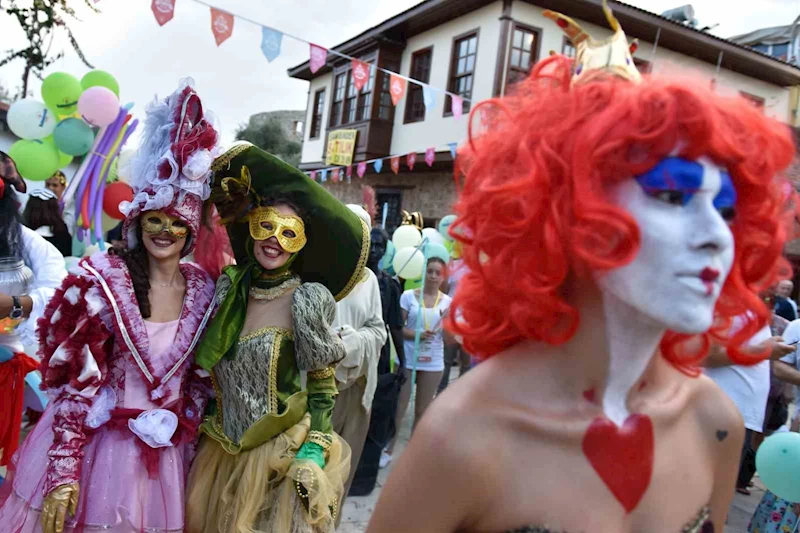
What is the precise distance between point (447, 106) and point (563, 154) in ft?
38.6

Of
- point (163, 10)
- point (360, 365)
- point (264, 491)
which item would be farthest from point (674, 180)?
point (163, 10)

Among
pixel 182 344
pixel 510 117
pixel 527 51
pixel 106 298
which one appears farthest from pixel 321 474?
pixel 527 51

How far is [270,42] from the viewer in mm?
6656

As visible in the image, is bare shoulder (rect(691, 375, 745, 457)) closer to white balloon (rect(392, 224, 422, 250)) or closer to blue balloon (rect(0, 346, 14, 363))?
blue balloon (rect(0, 346, 14, 363))

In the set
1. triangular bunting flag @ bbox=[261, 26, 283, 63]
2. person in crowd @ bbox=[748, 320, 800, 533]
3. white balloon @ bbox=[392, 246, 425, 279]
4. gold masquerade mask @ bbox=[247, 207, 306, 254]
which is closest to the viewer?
gold masquerade mask @ bbox=[247, 207, 306, 254]

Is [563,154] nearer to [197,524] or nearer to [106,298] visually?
[106,298]

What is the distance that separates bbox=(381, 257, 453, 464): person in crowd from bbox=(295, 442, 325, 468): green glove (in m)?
2.64

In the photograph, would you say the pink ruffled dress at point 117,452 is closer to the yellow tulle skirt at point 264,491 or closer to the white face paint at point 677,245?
the yellow tulle skirt at point 264,491

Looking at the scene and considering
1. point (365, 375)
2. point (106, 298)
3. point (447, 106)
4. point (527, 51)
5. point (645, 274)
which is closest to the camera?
point (645, 274)

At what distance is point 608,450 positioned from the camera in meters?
1.17

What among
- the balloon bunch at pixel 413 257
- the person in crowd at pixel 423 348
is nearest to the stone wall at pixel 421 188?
the balloon bunch at pixel 413 257

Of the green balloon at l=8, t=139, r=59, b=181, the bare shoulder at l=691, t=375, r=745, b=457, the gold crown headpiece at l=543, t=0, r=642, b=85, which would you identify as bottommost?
the bare shoulder at l=691, t=375, r=745, b=457

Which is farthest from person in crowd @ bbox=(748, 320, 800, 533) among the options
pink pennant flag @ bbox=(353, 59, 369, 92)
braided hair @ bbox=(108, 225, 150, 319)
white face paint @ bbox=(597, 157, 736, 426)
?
pink pennant flag @ bbox=(353, 59, 369, 92)

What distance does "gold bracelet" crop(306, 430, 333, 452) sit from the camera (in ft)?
7.41
